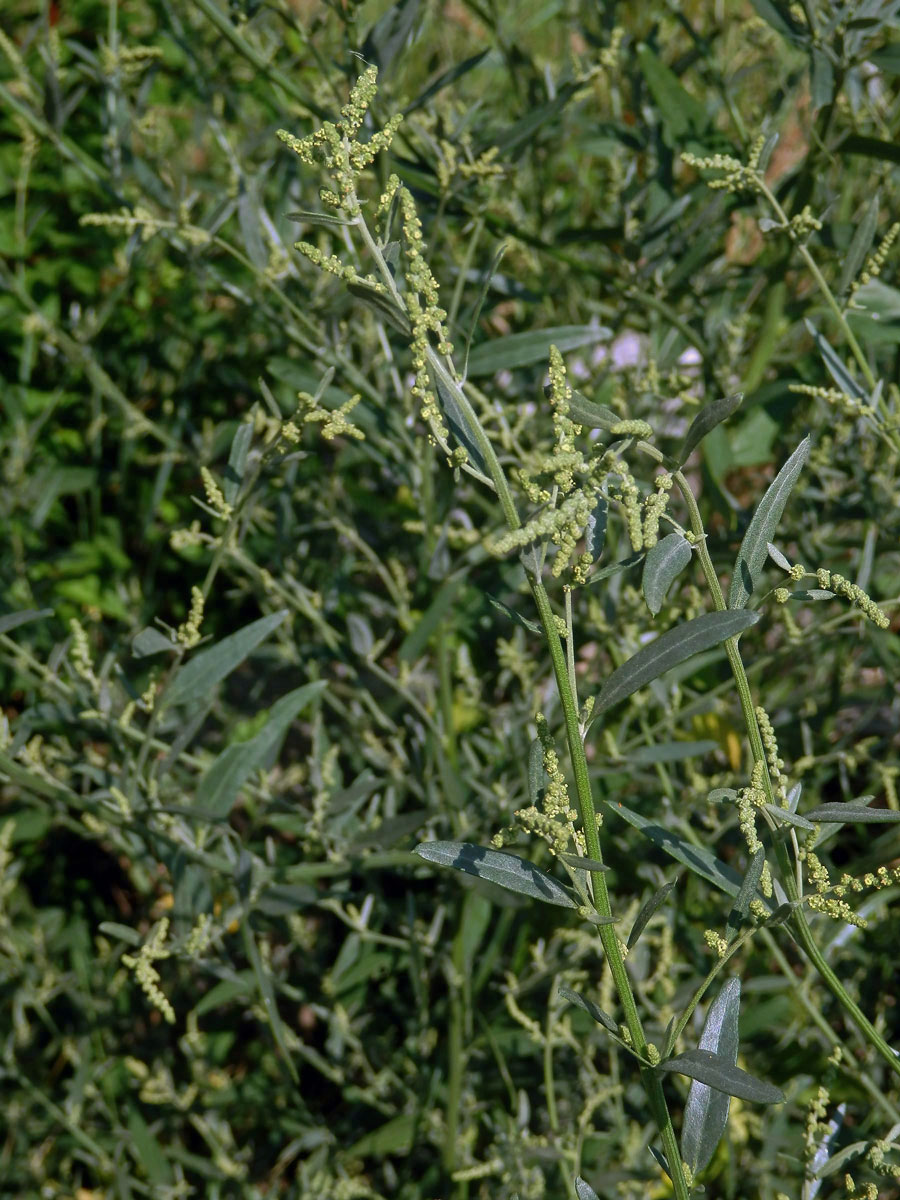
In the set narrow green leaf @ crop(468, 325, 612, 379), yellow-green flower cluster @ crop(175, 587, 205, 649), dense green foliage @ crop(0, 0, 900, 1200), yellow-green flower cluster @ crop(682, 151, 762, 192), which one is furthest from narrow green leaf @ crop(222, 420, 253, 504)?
yellow-green flower cluster @ crop(682, 151, 762, 192)

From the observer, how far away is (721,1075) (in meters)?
0.62

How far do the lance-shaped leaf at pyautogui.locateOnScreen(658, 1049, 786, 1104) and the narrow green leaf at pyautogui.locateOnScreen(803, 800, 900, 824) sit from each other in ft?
0.49

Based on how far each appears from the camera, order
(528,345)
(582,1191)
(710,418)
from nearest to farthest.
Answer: (710,418)
(582,1191)
(528,345)

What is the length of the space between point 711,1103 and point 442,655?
0.65 metres

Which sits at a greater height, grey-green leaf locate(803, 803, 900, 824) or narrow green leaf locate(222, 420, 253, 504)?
narrow green leaf locate(222, 420, 253, 504)

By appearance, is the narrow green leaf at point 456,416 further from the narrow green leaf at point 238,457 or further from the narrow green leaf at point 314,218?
the narrow green leaf at point 238,457

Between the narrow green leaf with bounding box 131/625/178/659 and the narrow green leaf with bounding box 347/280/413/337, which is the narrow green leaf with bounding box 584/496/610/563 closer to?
the narrow green leaf with bounding box 347/280/413/337

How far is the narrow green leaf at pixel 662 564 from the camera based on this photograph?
649mm

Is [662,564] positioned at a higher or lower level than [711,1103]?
higher

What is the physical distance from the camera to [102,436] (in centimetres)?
207

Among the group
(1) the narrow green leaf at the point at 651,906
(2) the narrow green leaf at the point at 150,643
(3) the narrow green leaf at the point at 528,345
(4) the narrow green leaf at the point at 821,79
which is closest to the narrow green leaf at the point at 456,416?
(1) the narrow green leaf at the point at 651,906

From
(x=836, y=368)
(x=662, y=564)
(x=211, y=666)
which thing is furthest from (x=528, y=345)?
(x=662, y=564)

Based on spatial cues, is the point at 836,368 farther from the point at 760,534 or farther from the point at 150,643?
the point at 150,643

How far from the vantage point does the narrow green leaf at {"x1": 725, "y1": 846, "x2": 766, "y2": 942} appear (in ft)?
2.10
